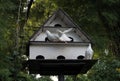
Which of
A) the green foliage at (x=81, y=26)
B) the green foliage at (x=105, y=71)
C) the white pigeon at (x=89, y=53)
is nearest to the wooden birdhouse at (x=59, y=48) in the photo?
the white pigeon at (x=89, y=53)

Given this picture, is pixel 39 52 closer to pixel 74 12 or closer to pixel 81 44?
pixel 81 44

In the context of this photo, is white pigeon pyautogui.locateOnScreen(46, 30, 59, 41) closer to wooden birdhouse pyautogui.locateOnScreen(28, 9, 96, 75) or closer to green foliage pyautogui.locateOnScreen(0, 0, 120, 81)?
wooden birdhouse pyautogui.locateOnScreen(28, 9, 96, 75)

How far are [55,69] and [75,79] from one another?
433 centimetres

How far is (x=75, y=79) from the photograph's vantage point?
784 centimetres

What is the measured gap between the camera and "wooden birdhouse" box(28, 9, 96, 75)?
3.37m

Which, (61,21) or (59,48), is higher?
(61,21)

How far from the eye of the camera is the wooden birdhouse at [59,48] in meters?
3.37

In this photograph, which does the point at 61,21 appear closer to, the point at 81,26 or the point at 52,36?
the point at 52,36

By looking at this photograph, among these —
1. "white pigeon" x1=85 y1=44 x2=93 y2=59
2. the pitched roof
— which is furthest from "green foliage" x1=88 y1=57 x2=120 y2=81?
"white pigeon" x1=85 y1=44 x2=93 y2=59

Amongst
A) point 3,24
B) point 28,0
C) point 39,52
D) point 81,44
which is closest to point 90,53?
point 81,44

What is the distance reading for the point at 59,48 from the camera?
3.46m

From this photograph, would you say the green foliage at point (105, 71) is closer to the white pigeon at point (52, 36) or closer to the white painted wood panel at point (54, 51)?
the white painted wood panel at point (54, 51)

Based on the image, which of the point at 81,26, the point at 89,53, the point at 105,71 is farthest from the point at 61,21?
the point at 105,71

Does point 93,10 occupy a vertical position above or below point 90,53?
above
